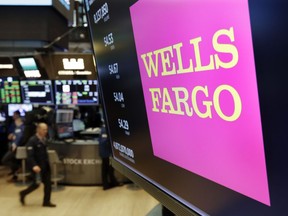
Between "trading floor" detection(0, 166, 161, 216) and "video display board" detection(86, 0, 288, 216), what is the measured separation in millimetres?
4601

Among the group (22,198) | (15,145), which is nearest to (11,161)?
(15,145)

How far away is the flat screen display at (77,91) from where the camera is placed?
24.7 ft

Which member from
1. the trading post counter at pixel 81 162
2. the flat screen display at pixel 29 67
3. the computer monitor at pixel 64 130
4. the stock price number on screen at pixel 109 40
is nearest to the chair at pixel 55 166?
the trading post counter at pixel 81 162

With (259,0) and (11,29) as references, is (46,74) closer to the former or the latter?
(11,29)

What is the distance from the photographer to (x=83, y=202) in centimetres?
699

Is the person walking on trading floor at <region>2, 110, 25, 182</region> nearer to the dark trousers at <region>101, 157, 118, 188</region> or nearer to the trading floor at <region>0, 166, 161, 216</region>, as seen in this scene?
the trading floor at <region>0, 166, 161, 216</region>

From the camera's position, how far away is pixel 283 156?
0.70 metres

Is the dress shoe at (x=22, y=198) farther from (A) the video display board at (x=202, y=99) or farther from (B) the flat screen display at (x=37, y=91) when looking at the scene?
(A) the video display board at (x=202, y=99)

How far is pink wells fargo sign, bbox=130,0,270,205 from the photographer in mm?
794

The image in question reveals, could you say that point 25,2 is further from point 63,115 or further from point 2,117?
point 2,117

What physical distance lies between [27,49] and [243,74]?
1011 centimetres

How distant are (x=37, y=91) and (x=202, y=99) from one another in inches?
282

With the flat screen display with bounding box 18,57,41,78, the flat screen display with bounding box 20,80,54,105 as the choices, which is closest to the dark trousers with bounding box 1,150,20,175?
the flat screen display with bounding box 20,80,54,105

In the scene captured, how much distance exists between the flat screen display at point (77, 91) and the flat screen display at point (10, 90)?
97 centimetres
